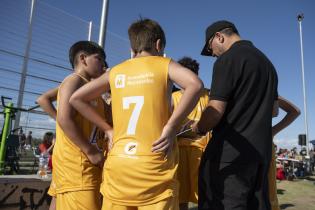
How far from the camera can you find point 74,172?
251 centimetres

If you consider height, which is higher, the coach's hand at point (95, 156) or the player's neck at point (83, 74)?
the player's neck at point (83, 74)

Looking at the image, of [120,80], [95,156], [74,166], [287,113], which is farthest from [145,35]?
[287,113]

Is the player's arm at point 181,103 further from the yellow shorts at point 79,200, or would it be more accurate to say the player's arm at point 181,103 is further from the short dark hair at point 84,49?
the short dark hair at point 84,49

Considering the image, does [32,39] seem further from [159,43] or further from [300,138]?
[300,138]

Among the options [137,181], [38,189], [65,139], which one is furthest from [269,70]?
[38,189]

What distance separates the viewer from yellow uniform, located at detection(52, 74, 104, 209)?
2455 mm

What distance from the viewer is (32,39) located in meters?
7.39

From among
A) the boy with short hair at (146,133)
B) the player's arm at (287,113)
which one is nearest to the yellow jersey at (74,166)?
the boy with short hair at (146,133)

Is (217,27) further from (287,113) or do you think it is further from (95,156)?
(95,156)

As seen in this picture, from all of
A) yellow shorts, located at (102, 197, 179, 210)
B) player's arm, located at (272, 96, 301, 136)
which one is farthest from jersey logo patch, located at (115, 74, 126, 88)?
player's arm, located at (272, 96, 301, 136)

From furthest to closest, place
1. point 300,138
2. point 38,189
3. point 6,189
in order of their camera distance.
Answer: point 300,138
point 38,189
point 6,189

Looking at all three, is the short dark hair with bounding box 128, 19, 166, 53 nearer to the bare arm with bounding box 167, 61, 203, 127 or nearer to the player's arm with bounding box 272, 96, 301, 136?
the bare arm with bounding box 167, 61, 203, 127

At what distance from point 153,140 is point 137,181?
27 centimetres

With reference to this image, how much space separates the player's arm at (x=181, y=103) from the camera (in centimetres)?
194
